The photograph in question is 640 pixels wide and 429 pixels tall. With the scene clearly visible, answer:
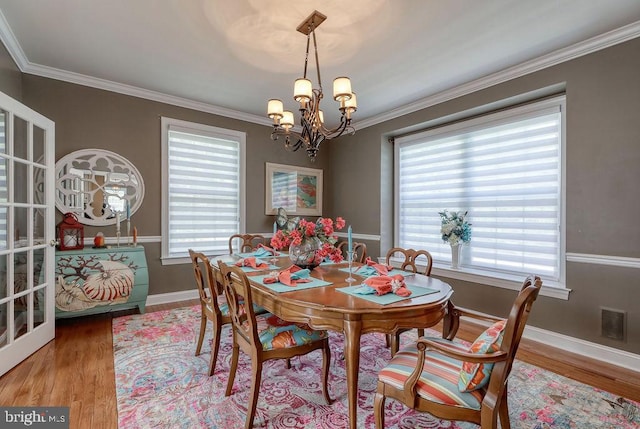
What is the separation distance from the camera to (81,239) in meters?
3.32

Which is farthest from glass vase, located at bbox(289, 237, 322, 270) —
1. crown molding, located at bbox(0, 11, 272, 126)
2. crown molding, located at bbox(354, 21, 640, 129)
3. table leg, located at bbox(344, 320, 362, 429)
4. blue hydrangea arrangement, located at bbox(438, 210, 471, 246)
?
crown molding, located at bbox(0, 11, 272, 126)

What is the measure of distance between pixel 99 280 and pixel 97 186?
3.70 feet

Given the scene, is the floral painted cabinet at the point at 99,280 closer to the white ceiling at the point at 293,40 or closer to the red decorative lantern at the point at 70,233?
the red decorative lantern at the point at 70,233

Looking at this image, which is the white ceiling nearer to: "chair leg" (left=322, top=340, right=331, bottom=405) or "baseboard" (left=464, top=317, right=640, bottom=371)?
"chair leg" (left=322, top=340, right=331, bottom=405)

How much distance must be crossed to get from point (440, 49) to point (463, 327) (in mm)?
2838

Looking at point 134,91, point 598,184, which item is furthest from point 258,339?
point 134,91

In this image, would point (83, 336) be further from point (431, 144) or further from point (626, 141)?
point (626, 141)

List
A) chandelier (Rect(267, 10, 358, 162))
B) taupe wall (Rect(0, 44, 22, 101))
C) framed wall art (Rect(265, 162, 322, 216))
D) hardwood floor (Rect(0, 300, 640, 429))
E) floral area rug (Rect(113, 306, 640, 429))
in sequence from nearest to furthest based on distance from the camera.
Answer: floral area rug (Rect(113, 306, 640, 429)) < hardwood floor (Rect(0, 300, 640, 429)) < chandelier (Rect(267, 10, 358, 162)) < taupe wall (Rect(0, 44, 22, 101)) < framed wall art (Rect(265, 162, 322, 216))

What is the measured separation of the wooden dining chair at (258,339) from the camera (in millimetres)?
1655

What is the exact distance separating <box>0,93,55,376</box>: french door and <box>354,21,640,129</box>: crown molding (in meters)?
4.00

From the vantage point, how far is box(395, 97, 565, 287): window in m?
3.02

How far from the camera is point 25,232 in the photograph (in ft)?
8.34

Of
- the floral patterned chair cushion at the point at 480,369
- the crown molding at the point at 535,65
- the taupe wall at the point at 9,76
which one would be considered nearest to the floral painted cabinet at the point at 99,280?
the taupe wall at the point at 9,76

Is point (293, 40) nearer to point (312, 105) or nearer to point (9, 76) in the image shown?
point (312, 105)
